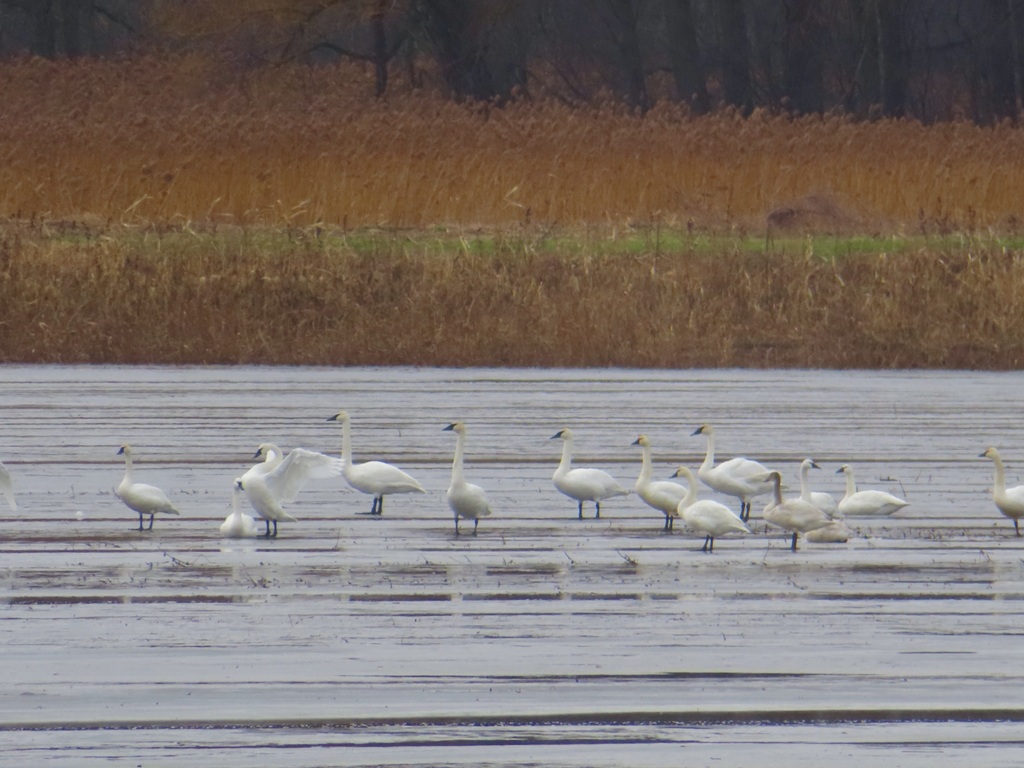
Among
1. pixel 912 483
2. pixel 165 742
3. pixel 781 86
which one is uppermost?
pixel 781 86

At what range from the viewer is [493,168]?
2534 centimetres

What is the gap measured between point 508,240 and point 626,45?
78.8ft

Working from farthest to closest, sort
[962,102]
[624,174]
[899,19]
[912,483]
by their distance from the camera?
[962,102], [899,19], [624,174], [912,483]

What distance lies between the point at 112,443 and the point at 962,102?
144 feet

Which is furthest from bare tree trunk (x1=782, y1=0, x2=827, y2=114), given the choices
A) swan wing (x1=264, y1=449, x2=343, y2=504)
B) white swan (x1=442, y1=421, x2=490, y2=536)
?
white swan (x1=442, y1=421, x2=490, y2=536)

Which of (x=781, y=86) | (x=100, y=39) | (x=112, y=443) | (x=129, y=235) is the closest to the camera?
(x=112, y=443)

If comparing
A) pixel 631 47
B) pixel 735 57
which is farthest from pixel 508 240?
pixel 631 47

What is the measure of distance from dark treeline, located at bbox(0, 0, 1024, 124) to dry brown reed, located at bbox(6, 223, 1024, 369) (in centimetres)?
826

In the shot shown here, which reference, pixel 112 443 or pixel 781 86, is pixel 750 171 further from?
pixel 781 86

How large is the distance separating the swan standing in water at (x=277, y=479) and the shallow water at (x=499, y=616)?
166mm

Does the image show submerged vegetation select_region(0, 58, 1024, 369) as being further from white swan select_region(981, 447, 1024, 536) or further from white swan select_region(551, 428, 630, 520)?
white swan select_region(981, 447, 1024, 536)

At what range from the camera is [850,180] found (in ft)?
84.4

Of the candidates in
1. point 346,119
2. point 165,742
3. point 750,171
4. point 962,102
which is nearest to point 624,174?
point 750,171

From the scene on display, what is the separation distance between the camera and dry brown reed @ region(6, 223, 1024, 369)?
2006 cm
